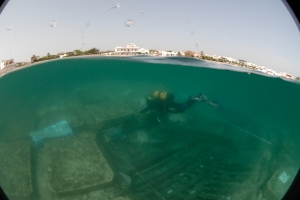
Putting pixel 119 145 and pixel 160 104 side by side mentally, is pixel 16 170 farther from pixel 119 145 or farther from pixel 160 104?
pixel 160 104

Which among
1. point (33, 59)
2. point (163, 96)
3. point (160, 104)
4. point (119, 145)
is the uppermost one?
point (33, 59)

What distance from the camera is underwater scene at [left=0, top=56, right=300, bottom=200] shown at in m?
2.99

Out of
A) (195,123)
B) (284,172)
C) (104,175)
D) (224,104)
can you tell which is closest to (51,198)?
(104,175)

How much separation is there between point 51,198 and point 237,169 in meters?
3.54

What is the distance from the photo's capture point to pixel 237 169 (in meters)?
3.80

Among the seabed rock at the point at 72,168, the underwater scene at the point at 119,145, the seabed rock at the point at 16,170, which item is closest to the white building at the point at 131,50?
the underwater scene at the point at 119,145

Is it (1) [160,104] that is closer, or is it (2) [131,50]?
(2) [131,50]

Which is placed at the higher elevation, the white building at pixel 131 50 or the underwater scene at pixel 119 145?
the white building at pixel 131 50

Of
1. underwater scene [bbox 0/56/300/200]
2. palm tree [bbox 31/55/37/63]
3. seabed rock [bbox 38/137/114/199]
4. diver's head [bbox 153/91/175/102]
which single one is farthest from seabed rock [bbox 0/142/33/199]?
diver's head [bbox 153/91/175/102]

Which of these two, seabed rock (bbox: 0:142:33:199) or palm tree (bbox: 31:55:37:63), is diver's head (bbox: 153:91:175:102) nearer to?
palm tree (bbox: 31:55:37:63)

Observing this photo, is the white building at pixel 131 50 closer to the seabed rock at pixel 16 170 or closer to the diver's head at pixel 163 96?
the diver's head at pixel 163 96

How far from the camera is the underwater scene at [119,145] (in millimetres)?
2988

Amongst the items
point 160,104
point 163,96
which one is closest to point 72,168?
point 160,104

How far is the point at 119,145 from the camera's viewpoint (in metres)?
3.79
